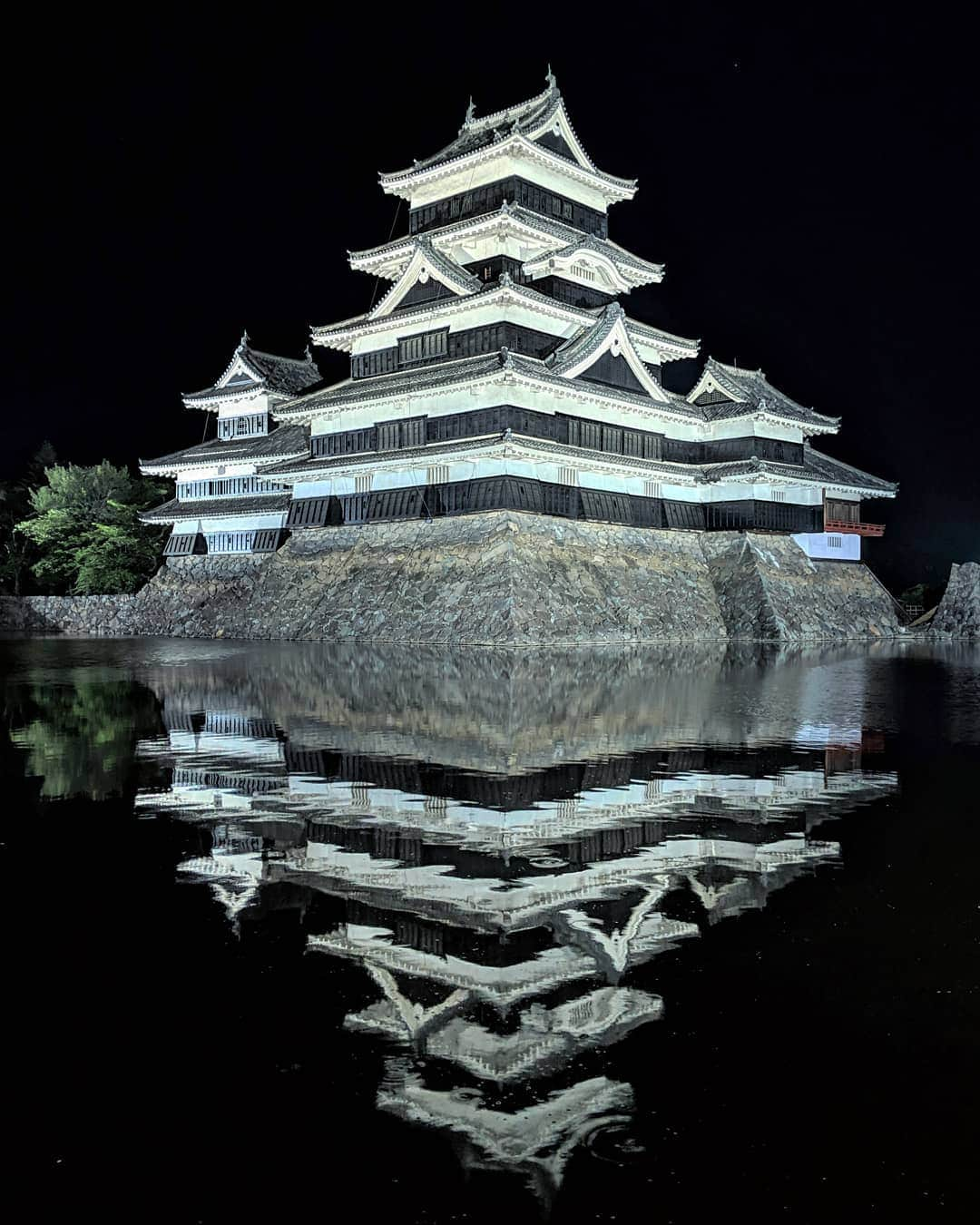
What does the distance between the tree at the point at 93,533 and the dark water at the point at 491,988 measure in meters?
51.2

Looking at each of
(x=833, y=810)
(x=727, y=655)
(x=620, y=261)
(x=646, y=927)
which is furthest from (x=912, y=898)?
(x=620, y=261)

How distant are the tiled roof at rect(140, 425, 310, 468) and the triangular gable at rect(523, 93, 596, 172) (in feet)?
58.5

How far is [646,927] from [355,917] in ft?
5.29

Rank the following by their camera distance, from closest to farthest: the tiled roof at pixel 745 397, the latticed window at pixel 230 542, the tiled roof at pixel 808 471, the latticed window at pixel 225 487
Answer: the tiled roof at pixel 808 471
the tiled roof at pixel 745 397
the latticed window at pixel 225 487
the latticed window at pixel 230 542

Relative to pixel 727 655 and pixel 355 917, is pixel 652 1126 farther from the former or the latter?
pixel 727 655

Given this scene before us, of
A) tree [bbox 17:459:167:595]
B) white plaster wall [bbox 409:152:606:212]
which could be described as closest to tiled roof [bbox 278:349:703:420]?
white plaster wall [bbox 409:152:606:212]

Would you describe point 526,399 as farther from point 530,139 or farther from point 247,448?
→ point 247,448

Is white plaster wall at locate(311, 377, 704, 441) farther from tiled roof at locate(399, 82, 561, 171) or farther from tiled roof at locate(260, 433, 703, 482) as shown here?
tiled roof at locate(399, 82, 561, 171)

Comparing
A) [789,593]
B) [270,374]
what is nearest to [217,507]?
[270,374]

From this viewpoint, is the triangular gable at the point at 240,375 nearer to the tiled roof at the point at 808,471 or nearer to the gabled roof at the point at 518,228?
the gabled roof at the point at 518,228

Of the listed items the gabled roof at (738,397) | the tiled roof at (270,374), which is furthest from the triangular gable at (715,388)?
the tiled roof at (270,374)

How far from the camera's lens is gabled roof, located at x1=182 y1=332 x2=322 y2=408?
180 ft

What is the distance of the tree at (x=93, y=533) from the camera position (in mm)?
59188

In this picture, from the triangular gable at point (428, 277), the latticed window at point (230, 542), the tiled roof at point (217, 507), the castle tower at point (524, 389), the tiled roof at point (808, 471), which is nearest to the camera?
the castle tower at point (524, 389)
